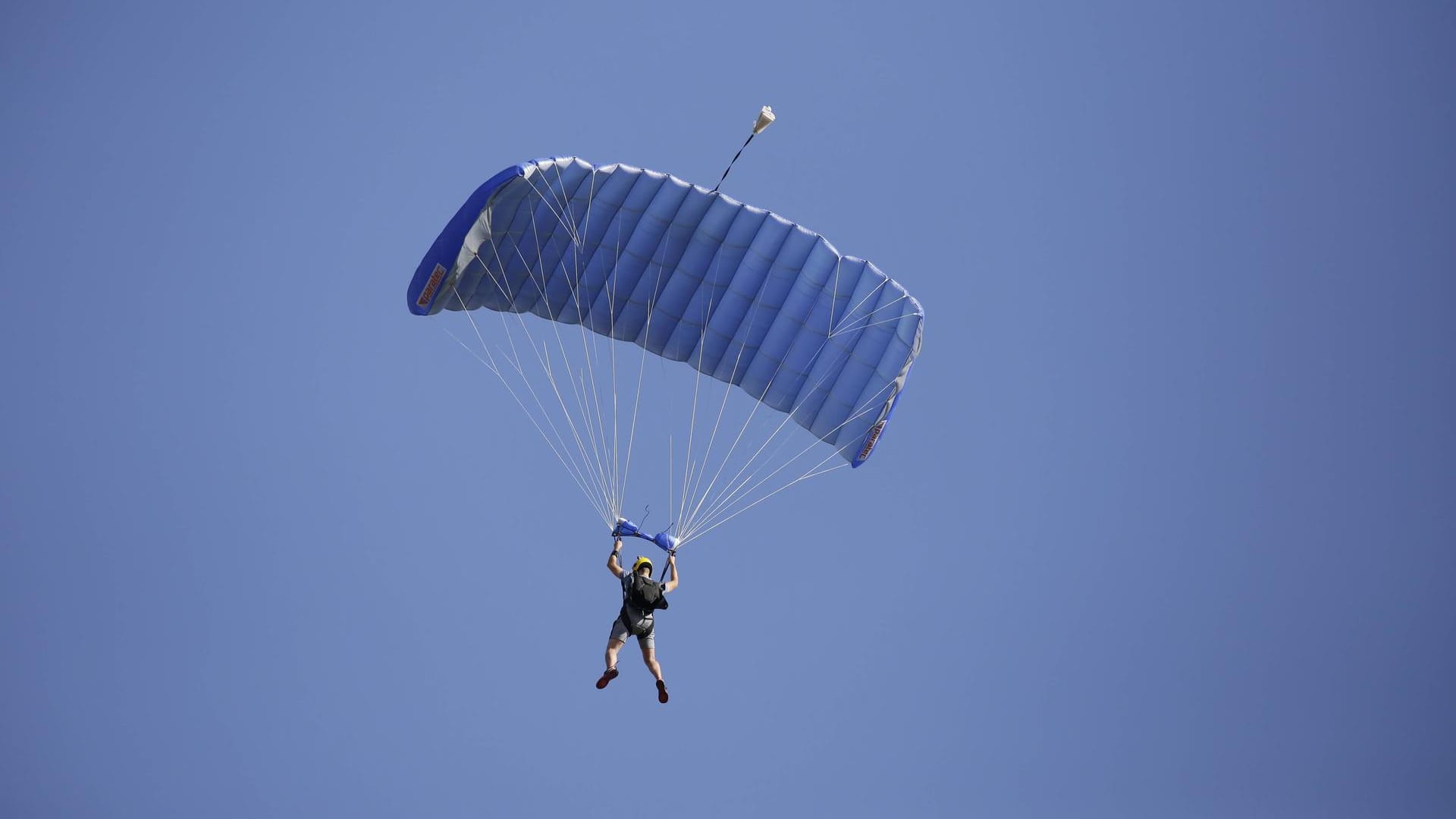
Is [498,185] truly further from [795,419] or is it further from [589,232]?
[795,419]

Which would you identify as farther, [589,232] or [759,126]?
[589,232]

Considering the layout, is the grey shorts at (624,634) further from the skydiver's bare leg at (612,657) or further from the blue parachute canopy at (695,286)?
the blue parachute canopy at (695,286)

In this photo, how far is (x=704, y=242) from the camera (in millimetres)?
19984

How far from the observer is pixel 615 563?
18.2 metres

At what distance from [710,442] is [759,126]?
347cm

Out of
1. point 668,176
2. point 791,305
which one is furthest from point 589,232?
point 791,305

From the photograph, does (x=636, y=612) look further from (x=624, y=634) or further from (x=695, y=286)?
(x=695, y=286)

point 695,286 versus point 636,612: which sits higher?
point 695,286

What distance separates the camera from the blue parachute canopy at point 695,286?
64.4ft

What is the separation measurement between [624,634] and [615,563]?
75 cm

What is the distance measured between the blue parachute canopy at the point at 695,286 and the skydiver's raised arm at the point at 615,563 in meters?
3.04

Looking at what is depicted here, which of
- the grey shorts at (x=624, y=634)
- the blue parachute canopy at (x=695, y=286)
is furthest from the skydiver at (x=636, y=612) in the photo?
the blue parachute canopy at (x=695, y=286)

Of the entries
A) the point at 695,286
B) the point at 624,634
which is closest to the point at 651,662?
the point at 624,634

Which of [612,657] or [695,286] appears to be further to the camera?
[695,286]
